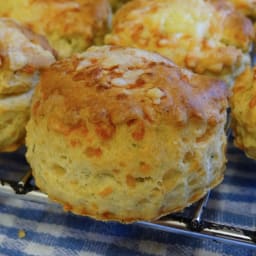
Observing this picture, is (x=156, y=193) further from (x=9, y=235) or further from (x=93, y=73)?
(x=9, y=235)

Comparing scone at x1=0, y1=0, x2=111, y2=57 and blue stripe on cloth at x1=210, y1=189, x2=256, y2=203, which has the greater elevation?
scone at x1=0, y1=0, x2=111, y2=57

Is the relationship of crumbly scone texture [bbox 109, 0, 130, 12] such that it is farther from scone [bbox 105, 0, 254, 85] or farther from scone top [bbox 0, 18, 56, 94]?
scone top [bbox 0, 18, 56, 94]

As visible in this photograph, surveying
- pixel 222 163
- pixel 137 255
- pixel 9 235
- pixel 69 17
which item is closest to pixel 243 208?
pixel 222 163

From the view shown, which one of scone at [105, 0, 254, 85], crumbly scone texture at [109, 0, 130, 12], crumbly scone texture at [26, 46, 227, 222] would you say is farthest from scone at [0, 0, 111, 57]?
crumbly scone texture at [26, 46, 227, 222]

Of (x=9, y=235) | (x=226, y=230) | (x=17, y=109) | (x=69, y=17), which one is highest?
(x=69, y=17)

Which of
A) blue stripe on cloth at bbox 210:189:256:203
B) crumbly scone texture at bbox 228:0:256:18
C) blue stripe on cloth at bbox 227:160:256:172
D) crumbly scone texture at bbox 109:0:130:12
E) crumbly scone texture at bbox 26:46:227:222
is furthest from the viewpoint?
crumbly scone texture at bbox 109:0:130:12

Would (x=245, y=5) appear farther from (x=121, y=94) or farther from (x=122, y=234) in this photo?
(x=122, y=234)
